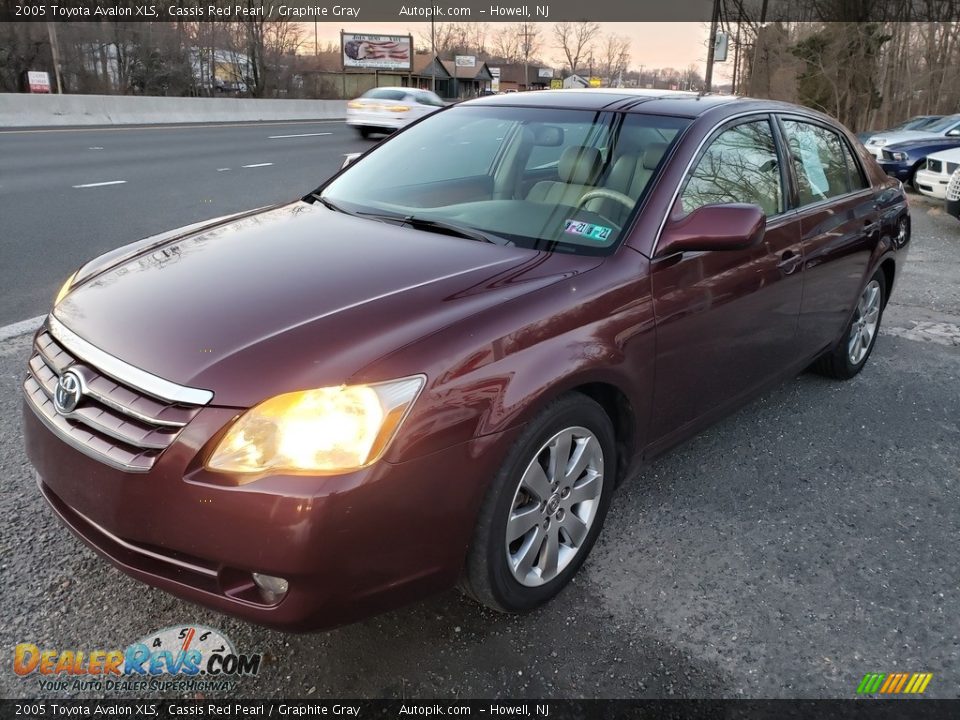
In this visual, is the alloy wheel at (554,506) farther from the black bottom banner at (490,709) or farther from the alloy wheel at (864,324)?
the alloy wheel at (864,324)

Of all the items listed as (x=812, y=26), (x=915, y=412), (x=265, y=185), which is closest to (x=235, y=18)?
(x=812, y=26)

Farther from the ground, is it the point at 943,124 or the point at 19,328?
the point at 943,124

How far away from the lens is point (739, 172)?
342 centimetres

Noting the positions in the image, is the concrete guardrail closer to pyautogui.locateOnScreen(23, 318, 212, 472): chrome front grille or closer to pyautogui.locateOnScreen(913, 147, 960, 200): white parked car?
pyautogui.locateOnScreen(913, 147, 960, 200): white parked car

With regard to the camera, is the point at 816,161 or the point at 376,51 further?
the point at 376,51

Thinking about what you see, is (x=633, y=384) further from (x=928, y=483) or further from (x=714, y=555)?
(x=928, y=483)

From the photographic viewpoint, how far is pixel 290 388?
6.59 ft

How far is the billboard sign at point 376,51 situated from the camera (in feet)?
224

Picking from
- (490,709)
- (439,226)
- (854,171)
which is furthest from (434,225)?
(854,171)

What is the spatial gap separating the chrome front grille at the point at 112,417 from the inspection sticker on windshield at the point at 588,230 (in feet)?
5.05

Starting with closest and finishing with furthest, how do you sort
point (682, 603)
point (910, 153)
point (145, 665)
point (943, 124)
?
point (145, 665)
point (682, 603)
point (910, 153)
point (943, 124)

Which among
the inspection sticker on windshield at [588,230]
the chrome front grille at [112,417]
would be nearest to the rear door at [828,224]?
the inspection sticker on windshield at [588,230]

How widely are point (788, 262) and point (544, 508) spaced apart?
182cm

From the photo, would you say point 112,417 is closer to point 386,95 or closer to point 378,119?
point 378,119
